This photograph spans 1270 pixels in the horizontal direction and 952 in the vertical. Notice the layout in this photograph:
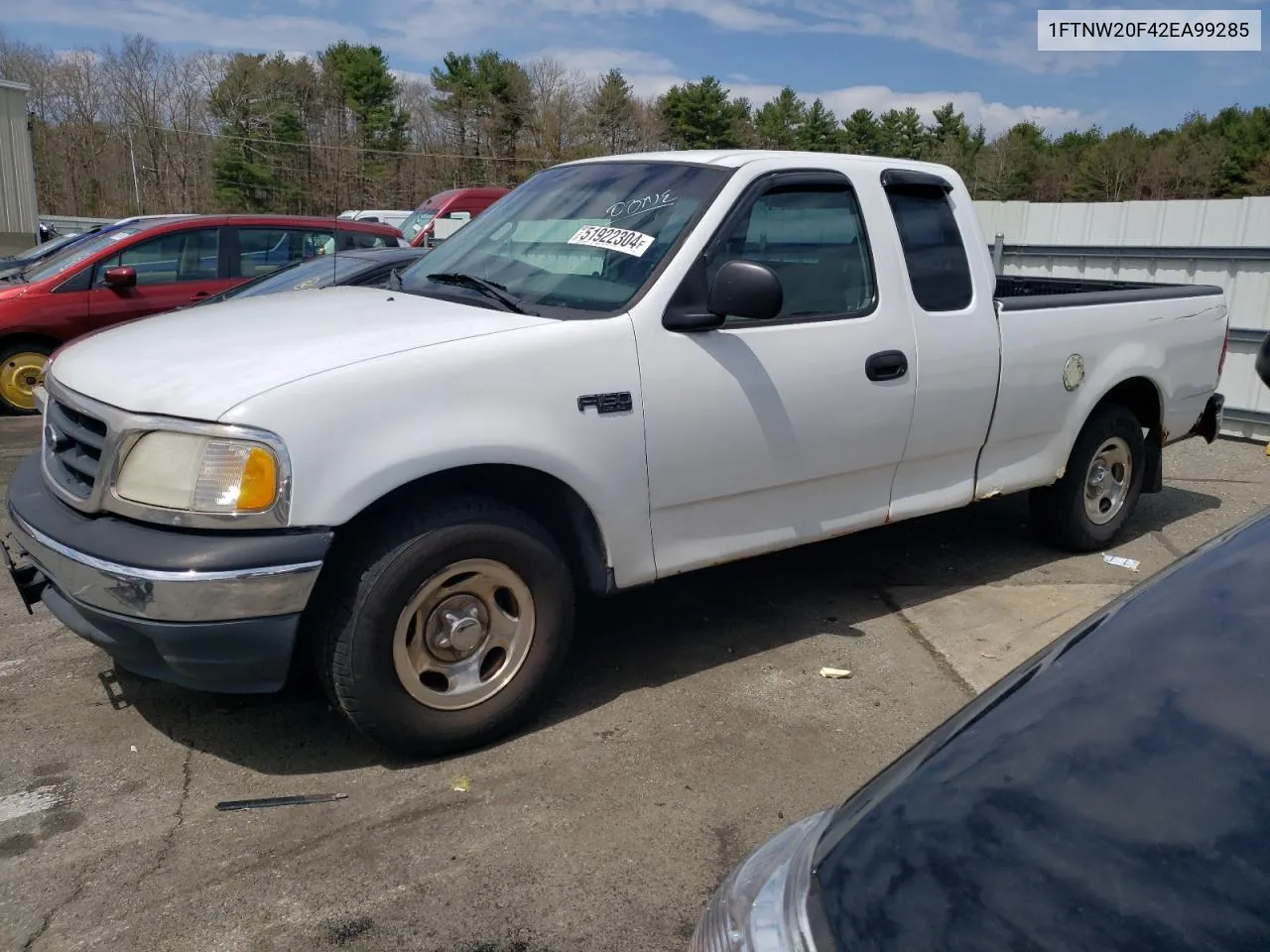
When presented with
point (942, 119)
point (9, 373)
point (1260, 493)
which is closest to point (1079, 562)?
point (1260, 493)

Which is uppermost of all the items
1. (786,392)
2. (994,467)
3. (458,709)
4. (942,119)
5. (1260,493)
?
(942,119)

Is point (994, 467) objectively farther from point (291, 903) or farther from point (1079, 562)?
point (291, 903)

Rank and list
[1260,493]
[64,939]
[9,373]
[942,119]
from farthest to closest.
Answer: [942,119], [9,373], [1260,493], [64,939]

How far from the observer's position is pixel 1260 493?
24.3 ft

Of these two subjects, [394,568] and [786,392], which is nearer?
[394,568]

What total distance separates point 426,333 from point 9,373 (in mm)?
7966

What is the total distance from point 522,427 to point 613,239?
98 cm

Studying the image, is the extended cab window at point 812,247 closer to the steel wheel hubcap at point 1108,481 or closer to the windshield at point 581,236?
the windshield at point 581,236

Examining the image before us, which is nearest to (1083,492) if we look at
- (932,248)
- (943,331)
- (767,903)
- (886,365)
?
(943,331)

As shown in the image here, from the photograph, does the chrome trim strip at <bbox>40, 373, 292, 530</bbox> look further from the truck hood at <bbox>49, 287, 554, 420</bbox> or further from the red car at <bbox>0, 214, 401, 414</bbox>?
the red car at <bbox>0, 214, 401, 414</bbox>

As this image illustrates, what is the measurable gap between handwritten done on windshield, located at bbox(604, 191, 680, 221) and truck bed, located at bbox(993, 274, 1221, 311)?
1770mm

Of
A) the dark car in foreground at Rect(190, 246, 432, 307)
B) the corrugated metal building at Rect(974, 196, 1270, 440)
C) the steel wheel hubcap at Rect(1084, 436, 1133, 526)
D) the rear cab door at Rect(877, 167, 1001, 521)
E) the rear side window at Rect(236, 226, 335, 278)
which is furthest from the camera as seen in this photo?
the rear side window at Rect(236, 226, 335, 278)

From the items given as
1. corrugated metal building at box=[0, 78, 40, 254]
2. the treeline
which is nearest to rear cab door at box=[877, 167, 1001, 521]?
corrugated metal building at box=[0, 78, 40, 254]

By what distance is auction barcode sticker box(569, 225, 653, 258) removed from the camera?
3.87 m
